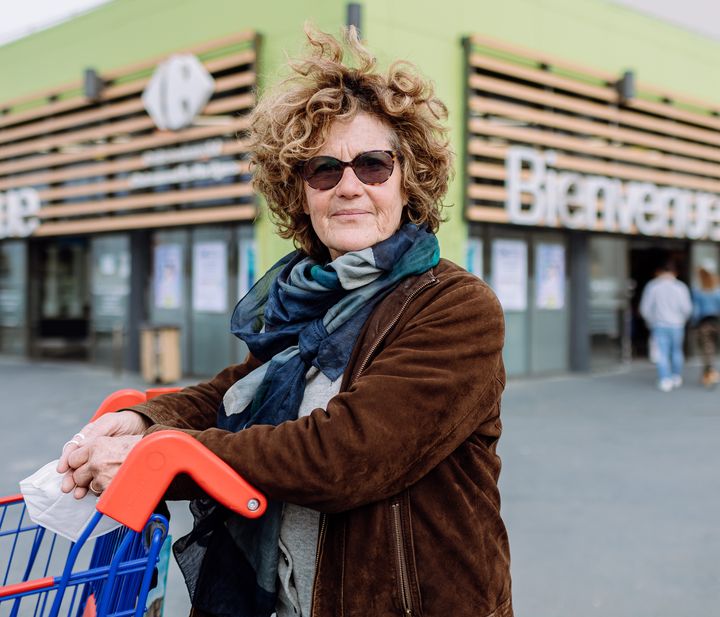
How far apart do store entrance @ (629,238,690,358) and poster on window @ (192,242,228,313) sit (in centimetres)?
766

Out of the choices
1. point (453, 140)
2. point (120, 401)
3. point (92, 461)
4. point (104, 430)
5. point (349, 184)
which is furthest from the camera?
point (453, 140)

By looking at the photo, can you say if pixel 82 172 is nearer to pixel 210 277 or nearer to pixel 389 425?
pixel 210 277

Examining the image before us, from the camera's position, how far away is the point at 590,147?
36.1 feet

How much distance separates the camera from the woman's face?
1566 millimetres

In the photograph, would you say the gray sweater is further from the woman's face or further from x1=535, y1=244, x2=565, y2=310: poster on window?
the woman's face

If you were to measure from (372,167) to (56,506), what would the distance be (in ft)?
3.14

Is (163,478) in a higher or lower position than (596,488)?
higher

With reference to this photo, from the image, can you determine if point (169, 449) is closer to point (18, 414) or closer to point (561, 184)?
point (18, 414)

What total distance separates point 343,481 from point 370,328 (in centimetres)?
33

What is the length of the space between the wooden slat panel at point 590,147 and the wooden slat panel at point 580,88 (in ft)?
2.34

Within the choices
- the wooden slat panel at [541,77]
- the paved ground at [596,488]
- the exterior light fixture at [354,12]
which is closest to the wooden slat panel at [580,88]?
the wooden slat panel at [541,77]

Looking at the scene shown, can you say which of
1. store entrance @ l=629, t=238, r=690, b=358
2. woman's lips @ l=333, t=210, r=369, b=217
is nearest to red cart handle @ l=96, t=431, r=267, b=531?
woman's lips @ l=333, t=210, r=369, b=217

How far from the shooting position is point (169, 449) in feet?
3.87

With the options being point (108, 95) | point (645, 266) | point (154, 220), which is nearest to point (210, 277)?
point (154, 220)
